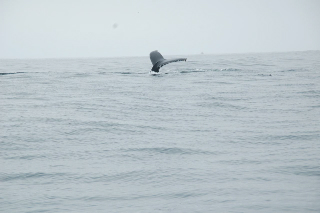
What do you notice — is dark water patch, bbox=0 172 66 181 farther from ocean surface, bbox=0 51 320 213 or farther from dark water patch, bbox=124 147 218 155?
dark water patch, bbox=124 147 218 155

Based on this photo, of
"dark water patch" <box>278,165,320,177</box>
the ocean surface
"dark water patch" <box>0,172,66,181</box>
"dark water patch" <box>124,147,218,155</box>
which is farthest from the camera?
"dark water patch" <box>124,147,218,155</box>

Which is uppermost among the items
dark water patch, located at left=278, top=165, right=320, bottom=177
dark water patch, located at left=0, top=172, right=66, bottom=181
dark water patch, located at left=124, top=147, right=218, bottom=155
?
dark water patch, located at left=124, top=147, right=218, bottom=155

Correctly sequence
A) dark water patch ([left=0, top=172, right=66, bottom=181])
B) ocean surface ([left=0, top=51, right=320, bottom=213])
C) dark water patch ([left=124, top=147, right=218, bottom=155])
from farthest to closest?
dark water patch ([left=124, top=147, right=218, bottom=155]) < dark water patch ([left=0, top=172, right=66, bottom=181]) < ocean surface ([left=0, top=51, right=320, bottom=213])

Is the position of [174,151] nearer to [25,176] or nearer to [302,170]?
[302,170]

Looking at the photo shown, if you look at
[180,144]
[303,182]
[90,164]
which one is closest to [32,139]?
[90,164]

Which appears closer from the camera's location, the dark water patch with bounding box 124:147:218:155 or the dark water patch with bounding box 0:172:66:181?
the dark water patch with bounding box 0:172:66:181

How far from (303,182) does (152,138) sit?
569 centimetres

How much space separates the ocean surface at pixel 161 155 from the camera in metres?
7.45

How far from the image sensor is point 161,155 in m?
10.8

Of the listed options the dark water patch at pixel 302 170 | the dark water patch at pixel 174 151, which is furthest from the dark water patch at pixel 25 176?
the dark water patch at pixel 302 170

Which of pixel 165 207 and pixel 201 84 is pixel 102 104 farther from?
pixel 165 207

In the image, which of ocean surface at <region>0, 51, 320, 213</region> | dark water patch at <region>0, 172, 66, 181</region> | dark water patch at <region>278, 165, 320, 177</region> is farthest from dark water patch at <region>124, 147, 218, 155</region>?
dark water patch at <region>0, 172, 66, 181</region>

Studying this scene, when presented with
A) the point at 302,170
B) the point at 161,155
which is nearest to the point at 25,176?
the point at 161,155

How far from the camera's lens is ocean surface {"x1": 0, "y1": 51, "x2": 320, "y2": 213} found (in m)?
7.45
